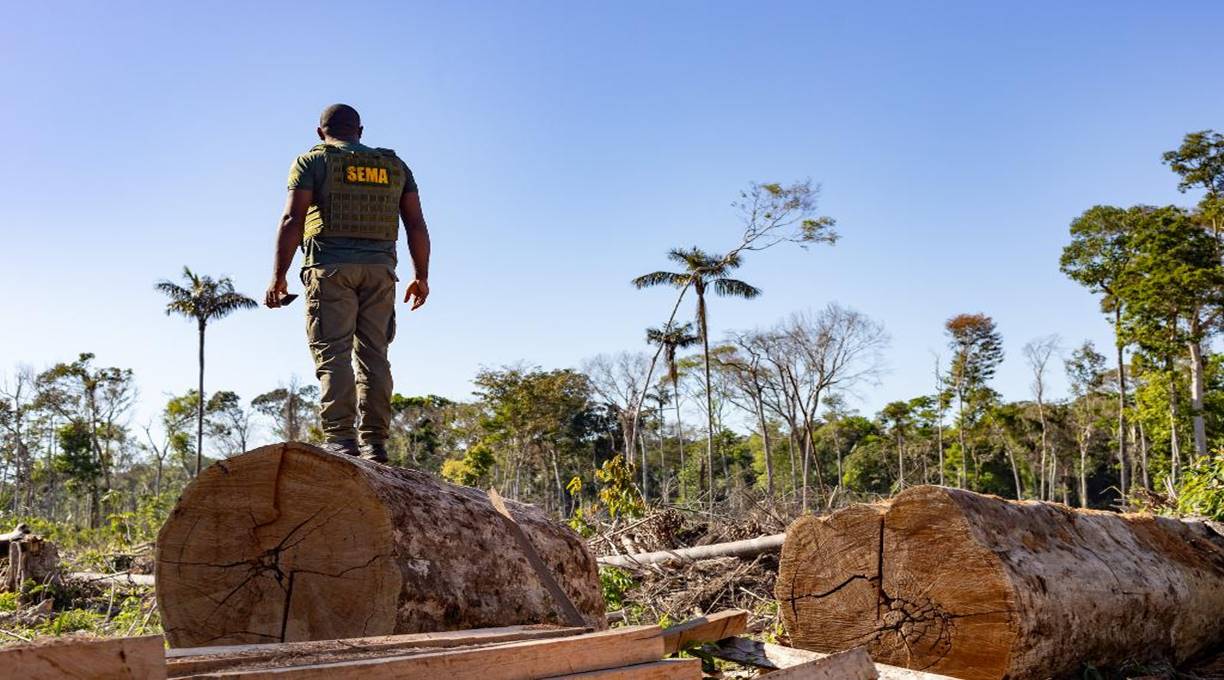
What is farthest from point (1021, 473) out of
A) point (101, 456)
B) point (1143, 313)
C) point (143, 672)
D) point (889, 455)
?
point (143, 672)

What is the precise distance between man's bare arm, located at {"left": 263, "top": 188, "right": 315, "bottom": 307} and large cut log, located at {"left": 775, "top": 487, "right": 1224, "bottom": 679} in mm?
2670

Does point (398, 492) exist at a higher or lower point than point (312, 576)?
higher

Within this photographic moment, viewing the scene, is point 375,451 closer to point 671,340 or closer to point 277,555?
point 277,555

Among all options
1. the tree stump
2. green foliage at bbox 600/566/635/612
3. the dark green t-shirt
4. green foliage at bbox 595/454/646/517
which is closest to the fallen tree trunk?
green foliage at bbox 600/566/635/612

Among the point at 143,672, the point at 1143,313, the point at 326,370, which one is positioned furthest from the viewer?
the point at 1143,313

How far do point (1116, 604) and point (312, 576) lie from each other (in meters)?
3.18

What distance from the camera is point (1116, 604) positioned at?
13.0 feet

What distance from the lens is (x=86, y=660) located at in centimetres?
164

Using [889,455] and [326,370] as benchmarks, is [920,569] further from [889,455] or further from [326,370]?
[889,455]

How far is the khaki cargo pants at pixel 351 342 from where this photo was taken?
4.54 metres

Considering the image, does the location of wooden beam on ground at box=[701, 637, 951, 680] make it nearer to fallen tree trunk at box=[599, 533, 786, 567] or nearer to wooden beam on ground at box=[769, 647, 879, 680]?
wooden beam on ground at box=[769, 647, 879, 680]

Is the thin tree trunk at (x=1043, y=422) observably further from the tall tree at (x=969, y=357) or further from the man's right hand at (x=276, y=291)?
the man's right hand at (x=276, y=291)

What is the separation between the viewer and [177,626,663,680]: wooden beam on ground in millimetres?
1894

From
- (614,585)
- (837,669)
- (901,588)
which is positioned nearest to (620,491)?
(614,585)
